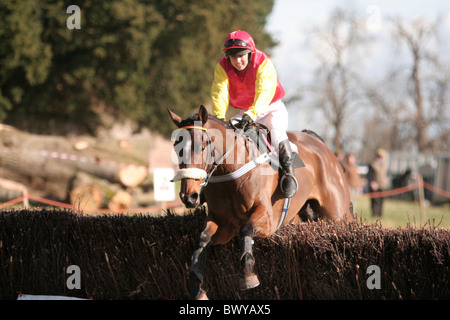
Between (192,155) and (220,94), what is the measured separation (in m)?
1.04

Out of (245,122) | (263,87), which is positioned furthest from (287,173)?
(263,87)

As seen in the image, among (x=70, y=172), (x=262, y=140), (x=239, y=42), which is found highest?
(x=239, y=42)

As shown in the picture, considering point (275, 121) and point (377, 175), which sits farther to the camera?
point (377, 175)

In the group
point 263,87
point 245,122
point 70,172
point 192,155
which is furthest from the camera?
point 70,172

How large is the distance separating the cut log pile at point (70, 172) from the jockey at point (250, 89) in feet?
24.6

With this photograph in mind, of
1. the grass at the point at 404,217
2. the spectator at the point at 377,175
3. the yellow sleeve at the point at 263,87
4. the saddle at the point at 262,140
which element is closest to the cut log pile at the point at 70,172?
the grass at the point at 404,217

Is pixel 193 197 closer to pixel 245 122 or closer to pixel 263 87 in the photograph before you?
pixel 245 122

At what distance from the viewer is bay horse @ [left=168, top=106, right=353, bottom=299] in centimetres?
367

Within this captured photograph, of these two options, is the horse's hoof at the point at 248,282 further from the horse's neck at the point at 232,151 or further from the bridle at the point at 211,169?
the horse's neck at the point at 232,151

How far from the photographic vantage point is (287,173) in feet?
14.8

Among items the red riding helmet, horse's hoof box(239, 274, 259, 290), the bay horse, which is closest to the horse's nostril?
the bay horse

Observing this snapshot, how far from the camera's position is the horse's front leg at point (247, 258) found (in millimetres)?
3699

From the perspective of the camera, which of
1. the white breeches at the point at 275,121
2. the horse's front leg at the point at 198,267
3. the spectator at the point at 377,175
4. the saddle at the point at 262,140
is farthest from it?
the spectator at the point at 377,175

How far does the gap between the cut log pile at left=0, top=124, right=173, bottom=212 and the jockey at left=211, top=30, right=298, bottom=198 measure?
296 inches
